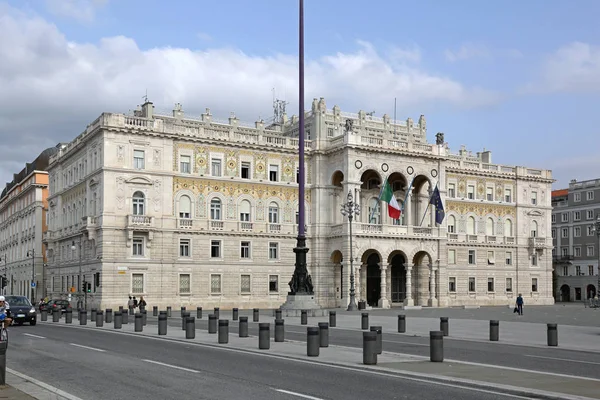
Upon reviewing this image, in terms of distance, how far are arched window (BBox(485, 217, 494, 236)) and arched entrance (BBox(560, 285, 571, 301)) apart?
3277cm

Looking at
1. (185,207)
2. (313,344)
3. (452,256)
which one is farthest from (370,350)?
(452,256)

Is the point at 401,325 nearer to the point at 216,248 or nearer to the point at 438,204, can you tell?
the point at 216,248

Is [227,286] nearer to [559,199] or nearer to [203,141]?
[203,141]

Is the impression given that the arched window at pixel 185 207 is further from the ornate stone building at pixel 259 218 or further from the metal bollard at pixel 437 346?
the metal bollard at pixel 437 346

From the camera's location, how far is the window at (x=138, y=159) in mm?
61375

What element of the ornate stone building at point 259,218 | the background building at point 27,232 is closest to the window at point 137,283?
the ornate stone building at point 259,218

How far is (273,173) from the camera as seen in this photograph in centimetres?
6894

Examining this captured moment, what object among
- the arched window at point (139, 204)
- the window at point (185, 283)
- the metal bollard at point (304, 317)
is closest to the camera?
the metal bollard at point (304, 317)

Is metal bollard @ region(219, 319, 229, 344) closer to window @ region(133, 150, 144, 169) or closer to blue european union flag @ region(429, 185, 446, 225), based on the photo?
window @ region(133, 150, 144, 169)

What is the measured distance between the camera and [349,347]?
2316 cm

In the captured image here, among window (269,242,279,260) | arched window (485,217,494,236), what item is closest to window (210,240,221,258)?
window (269,242,279,260)

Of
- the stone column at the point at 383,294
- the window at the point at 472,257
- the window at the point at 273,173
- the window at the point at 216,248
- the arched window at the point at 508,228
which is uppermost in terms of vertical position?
the window at the point at 273,173

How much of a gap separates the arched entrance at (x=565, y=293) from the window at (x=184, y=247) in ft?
220

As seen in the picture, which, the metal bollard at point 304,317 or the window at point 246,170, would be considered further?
the window at point 246,170
